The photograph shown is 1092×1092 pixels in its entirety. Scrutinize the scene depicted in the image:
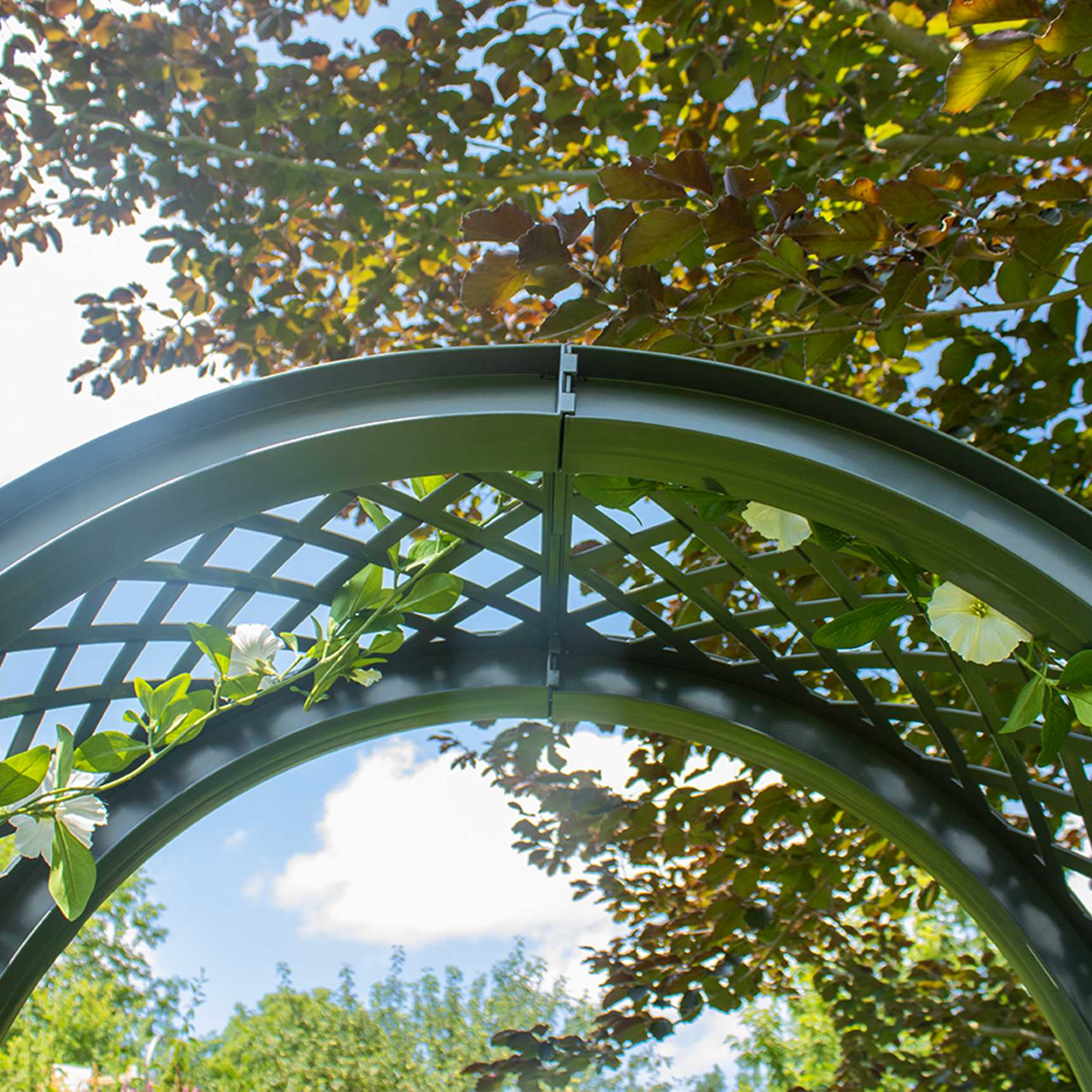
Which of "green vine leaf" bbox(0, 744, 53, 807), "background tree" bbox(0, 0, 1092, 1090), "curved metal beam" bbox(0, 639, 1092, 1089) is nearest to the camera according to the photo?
"green vine leaf" bbox(0, 744, 53, 807)

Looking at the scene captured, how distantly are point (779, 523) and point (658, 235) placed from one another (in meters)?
0.35

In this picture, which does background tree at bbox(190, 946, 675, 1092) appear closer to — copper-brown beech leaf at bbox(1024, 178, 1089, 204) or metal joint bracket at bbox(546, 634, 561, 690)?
metal joint bracket at bbox(546, 634, 561, 690)

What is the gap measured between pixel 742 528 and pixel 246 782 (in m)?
1.54

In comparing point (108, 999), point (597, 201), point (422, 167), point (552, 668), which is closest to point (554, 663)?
point (552, 668)

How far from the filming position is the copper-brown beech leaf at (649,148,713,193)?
0.86 metres

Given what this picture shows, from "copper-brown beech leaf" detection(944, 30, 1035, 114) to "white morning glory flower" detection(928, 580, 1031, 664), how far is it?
0.51 metres

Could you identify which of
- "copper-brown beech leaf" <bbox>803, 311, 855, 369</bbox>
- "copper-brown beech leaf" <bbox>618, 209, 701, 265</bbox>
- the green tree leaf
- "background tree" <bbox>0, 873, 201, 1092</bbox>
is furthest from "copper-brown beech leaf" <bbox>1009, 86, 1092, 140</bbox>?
"background tree" <bbox>0, 873, 201, 1092</bbox>

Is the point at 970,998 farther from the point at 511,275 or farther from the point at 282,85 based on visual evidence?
the point at 282,85

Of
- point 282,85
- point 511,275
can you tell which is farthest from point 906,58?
point 511,275

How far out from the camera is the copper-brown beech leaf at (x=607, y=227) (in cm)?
90

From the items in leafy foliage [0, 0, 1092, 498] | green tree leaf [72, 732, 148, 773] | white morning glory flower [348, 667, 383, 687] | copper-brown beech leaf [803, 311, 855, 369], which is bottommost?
green tree leaf [72, 732, 148, 773]

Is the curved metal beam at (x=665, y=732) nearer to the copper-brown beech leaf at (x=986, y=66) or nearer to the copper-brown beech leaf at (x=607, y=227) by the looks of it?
the copper-brown beech leaf at (x=607, y=227)

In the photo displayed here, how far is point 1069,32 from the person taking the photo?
0.77 metres

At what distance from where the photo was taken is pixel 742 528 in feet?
7.34
